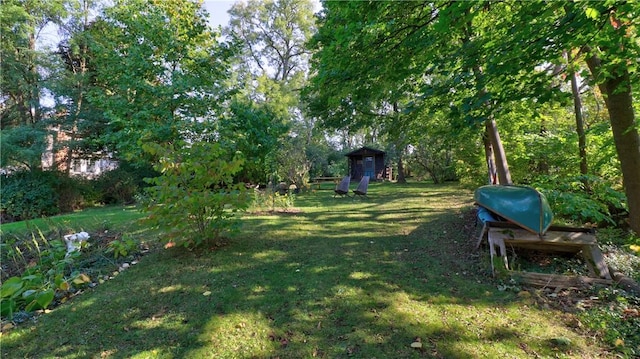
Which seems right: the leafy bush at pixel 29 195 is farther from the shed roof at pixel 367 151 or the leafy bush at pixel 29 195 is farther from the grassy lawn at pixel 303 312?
the shed roof at pixel 367 151

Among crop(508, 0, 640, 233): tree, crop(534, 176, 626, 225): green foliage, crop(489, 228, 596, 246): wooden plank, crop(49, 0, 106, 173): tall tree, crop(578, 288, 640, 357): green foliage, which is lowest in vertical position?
crop(578, 288, 640, 357): green foliage

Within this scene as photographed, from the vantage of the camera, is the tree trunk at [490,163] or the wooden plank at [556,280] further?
the tree trunk at [490,163]

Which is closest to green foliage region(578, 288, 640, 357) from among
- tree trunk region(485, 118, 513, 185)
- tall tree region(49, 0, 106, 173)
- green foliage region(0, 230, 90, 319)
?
tree trunk region(485, 118, 513, 185)

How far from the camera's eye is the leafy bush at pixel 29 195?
9.77 m

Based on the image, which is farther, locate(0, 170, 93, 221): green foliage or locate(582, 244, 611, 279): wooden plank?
locate(0, 170, 93, 221): green foliage

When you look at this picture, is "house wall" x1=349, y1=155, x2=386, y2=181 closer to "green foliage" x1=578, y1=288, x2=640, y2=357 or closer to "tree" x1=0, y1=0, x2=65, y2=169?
"tree" x1=0, y1=0, x2=65, y2=169

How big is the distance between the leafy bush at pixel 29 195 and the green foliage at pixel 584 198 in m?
Result: 14.6

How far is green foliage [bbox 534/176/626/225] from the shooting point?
464 cm

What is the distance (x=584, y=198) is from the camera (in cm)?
490

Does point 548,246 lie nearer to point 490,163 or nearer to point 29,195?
point 490,163

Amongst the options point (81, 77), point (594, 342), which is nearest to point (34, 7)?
point (81, 77)

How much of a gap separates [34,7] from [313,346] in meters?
18.5

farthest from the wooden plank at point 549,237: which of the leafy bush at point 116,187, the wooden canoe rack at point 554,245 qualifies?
the leafy bush at point 116,187

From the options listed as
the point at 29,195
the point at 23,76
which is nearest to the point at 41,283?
the point at 29,195
